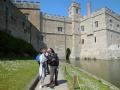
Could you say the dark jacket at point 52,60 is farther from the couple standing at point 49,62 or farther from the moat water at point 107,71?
the moat water at point 107,71

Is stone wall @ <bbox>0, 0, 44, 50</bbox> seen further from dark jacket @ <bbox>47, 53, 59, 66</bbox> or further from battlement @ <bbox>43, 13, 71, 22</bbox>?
dark jacket @ <bbox>47, 53, 59, 66</bbox>

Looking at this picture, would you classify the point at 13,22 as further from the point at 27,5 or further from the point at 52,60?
the point at 52,60

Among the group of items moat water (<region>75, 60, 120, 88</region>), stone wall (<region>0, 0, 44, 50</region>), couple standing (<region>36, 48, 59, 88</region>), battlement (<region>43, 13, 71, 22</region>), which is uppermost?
battlement (<region>43, 13, 71, 22</region>)

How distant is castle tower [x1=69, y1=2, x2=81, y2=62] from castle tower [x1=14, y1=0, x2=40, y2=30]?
11749 mm

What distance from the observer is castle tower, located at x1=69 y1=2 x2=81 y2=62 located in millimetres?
55406

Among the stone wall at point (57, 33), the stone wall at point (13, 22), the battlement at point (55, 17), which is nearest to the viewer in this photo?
the stone wall at point (13, 22)

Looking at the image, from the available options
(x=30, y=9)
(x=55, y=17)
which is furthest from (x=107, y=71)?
(x=55, y=17)

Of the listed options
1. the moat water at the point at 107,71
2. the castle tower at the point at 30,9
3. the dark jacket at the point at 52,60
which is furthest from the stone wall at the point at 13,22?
the dark jacket at the point at 52,60

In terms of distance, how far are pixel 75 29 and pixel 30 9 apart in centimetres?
1462

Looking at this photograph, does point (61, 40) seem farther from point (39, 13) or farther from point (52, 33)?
point (39, 13)

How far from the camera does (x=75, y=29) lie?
184ft

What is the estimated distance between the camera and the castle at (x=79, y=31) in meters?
48.8

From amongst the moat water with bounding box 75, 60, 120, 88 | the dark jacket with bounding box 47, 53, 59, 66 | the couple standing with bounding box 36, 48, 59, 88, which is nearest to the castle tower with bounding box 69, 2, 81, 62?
the moat water with bounding box 75, 60, 120, 88

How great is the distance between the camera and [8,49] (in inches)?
947
